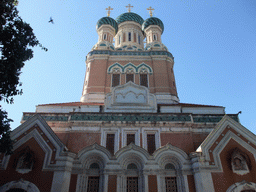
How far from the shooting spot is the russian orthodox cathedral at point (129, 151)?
33.6 ft

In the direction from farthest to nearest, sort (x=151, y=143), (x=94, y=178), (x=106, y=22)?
1. (x=106, y=22)
2. (x=151, y=143)
3. (x=94, y=178)

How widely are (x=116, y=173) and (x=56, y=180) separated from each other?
305 cm

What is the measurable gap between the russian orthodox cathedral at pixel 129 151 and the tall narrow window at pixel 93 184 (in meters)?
0.03

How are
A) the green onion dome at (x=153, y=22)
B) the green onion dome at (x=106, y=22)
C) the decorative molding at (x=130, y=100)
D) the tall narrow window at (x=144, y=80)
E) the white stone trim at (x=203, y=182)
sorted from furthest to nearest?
the green onion dome at (x=153, y=22)
the green onion dome at (x=106, y=22)
the tall narrow window at (x=144, y=80)
the decorative molding at (x=130, y=100)
the white stone trim at (x=203, y=182)

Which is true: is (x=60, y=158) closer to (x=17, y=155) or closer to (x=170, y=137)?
(x=17, y=155)

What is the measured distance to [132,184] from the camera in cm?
1091

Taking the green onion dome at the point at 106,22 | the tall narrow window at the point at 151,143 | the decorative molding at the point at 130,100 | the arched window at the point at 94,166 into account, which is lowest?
the arched window at the point at 94,166

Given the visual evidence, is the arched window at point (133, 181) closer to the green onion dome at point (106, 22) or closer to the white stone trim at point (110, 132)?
the white stone trim at point (110, 132)

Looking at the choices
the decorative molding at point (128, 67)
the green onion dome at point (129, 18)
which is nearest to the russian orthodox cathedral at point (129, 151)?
the decorative molding at point (128, 67)

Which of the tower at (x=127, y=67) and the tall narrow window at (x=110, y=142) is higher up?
the tower at (x=127, y=67)

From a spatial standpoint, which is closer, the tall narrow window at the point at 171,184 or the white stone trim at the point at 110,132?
the tall narrow window at the point at 171,184

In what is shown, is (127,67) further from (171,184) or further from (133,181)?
(171,184)

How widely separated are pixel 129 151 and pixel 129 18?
76.1ft

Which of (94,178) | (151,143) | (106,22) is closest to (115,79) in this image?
(151,143)
